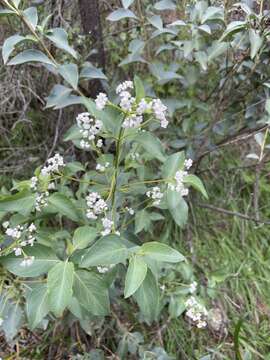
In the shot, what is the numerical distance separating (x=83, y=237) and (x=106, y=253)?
129 mm

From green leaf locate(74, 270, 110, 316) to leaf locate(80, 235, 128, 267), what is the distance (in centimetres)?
10

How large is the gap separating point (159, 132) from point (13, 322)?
935 millimetres

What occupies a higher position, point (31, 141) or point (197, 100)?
point (197, 100)

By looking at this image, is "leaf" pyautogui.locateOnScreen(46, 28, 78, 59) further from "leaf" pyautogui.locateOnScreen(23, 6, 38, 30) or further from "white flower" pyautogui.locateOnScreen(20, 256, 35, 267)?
"white flower" pyautogui.locateOnScreen(20, 256, 35, 267)

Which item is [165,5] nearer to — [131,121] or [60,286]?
[131,121]

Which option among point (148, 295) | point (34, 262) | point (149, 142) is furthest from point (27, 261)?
point (149, 142)

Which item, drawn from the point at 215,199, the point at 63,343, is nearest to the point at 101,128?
the point at 63,343

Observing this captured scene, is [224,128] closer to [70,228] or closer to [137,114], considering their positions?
[70,228]

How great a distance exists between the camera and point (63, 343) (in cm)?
155

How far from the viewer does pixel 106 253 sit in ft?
2.76

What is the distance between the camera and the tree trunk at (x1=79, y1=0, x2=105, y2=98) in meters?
1.50

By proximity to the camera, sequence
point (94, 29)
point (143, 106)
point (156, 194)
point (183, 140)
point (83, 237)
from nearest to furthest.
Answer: point (143, 106)
point (83, 237)
point (156, 194)
point (94, 29)
point (183, 140)

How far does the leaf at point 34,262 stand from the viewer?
2.95 ft

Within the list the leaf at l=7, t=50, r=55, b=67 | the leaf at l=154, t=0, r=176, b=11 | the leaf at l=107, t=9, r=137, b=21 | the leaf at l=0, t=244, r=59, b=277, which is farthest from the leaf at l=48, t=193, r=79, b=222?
the leaf at l=154, t=0, r=176, b=11
